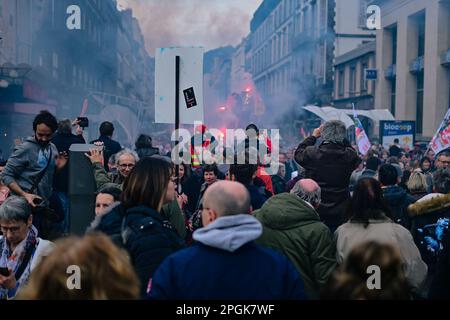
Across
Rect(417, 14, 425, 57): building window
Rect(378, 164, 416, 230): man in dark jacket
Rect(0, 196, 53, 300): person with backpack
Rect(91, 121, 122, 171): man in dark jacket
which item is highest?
Rect(417, 14, 425, 57): building window

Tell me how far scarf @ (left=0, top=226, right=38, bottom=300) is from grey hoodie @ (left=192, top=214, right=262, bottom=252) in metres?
1.55

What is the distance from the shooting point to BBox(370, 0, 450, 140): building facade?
22281mm

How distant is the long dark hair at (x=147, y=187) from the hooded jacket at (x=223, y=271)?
693 mm

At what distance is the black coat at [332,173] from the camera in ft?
17.0

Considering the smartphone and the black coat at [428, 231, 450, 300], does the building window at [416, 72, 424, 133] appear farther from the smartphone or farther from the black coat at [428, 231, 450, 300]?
the smartphone

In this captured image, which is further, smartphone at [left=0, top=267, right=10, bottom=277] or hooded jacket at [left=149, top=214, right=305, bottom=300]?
smartphone at [left=0, top=267, right=10, bottom=277]

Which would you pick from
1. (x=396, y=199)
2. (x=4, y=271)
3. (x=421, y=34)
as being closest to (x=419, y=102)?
(x=421, y=34)

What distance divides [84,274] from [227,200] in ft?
2.59

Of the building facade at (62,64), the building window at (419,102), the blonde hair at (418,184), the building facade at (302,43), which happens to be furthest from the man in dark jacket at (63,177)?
the building facade at (302,43)

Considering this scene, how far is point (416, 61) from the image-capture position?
24516 millimetres

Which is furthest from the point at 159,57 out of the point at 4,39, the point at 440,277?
the point at 4,39

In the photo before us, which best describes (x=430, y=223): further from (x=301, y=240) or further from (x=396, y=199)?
(x=301, y=240)

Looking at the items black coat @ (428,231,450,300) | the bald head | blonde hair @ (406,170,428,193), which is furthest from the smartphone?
blonde hair @ (406,170,428,193)
